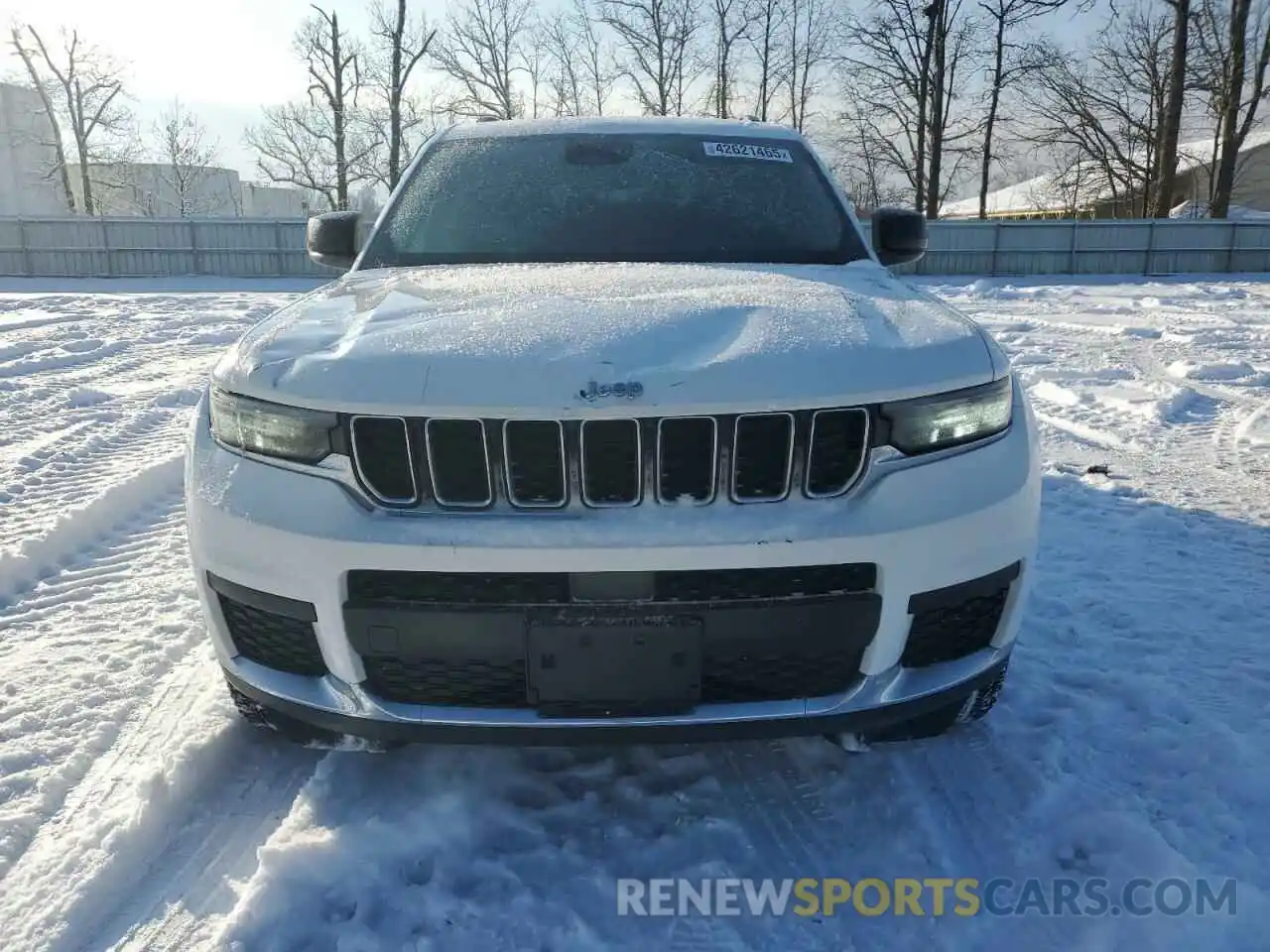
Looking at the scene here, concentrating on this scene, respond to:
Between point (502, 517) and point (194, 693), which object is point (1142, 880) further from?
point (194, 693)

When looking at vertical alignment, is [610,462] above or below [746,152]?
below

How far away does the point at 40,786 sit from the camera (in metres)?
2.16

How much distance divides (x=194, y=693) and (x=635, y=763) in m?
1.39

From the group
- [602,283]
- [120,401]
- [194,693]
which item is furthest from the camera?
[120,401]

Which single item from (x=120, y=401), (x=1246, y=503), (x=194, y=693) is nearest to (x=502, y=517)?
(x=194, y=693)

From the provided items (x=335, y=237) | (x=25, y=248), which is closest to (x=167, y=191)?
(x=25, y=248)

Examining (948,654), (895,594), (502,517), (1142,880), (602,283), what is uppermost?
(602,283)

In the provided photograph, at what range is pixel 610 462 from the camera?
1699 millimetres

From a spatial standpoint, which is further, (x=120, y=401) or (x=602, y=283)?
(x=120, y=401)

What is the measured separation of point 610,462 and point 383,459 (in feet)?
1.56

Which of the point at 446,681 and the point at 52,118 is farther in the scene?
the point at 52,118

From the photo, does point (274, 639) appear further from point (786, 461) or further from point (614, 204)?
point (614, 204)

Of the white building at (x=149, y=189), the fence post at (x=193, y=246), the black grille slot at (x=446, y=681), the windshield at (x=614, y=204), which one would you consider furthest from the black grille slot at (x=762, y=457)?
the white building at (x=149, y=189)

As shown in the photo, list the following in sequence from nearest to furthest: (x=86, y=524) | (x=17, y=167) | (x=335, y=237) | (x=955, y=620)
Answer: (x=955, y=620) < (x=335, y=237) < (x=86, y=524) < (x=17, y=167)
